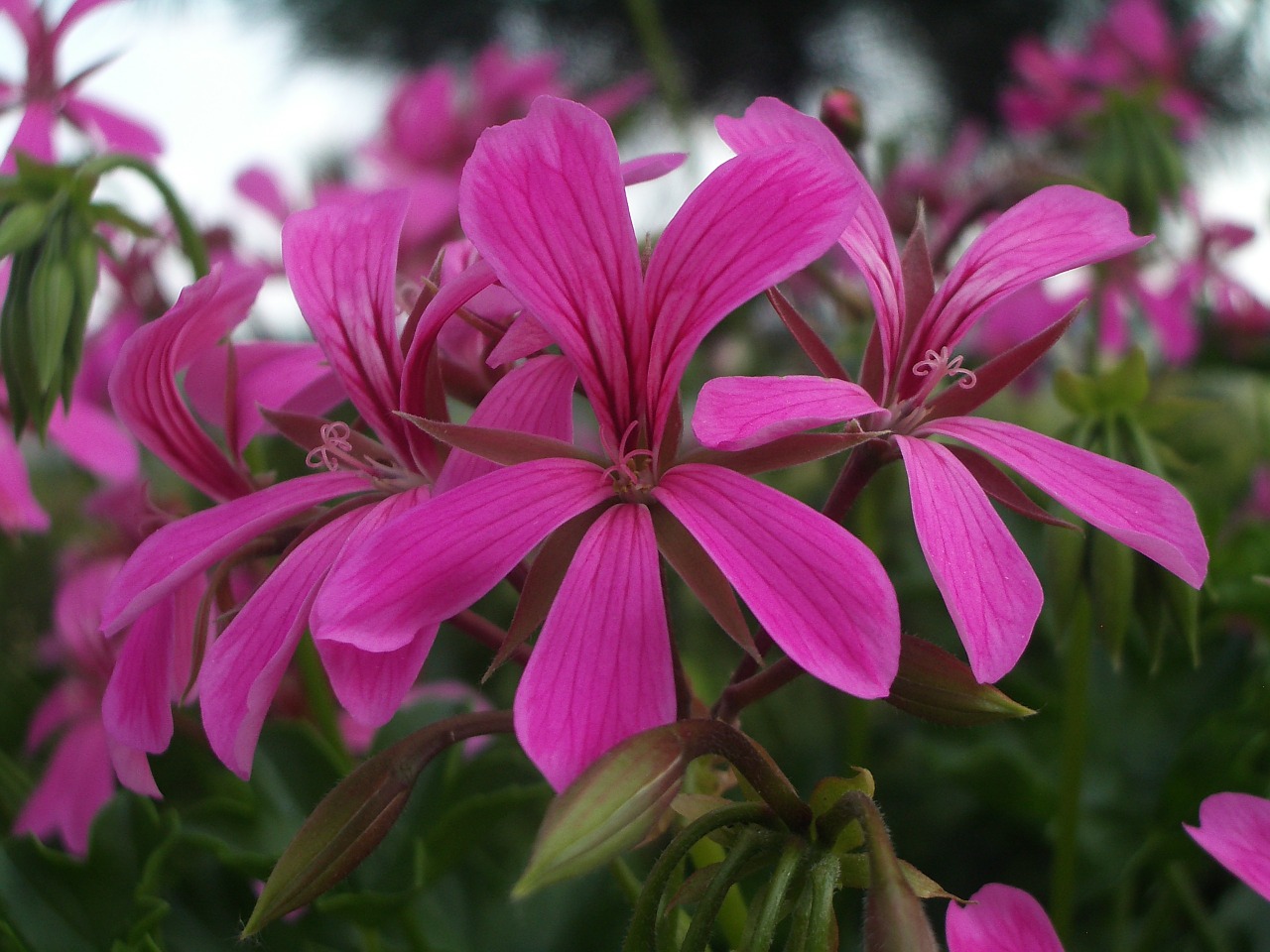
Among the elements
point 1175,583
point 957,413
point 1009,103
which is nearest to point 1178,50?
point 1009,103

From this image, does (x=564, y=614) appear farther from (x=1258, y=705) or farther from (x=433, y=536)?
(x=1258, y=705)

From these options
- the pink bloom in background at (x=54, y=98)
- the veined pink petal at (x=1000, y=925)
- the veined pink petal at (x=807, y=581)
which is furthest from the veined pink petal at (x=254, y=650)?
the pink bloom in background at (x=54, y=98)

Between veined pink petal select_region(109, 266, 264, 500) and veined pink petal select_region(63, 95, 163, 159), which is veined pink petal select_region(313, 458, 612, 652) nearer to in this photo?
veined pink petal select_region(109, 266, 264, 500)

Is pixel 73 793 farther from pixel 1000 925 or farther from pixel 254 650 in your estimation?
pixel 1000 925

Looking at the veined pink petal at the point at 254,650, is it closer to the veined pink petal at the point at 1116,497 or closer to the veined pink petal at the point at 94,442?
the veined pink petal at the point at 1116,497

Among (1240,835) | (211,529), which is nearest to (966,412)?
(1240,835)
